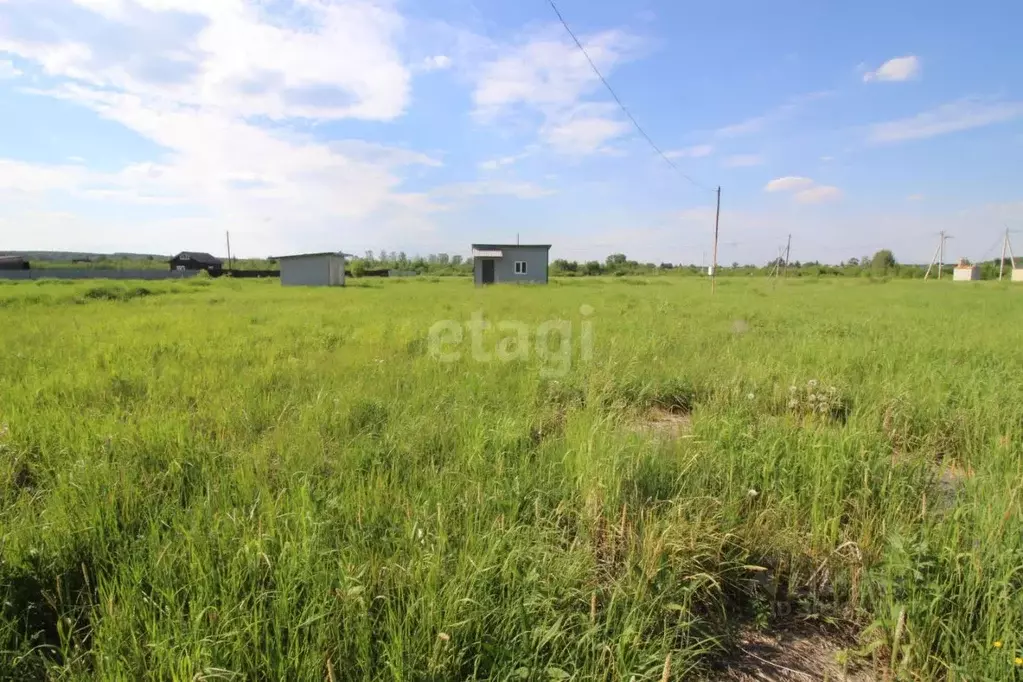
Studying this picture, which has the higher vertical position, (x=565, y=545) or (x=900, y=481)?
(x=900, y=481)

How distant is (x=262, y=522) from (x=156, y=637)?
647 mm

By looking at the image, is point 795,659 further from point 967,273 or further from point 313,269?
point 967,273

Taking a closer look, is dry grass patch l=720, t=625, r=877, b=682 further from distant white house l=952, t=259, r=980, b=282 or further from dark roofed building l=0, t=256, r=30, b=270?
distant white house l=952, t=259, r=980, b=282

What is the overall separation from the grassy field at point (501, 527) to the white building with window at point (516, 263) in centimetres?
2806

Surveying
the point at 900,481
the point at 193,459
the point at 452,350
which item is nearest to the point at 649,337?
the point at 452,350

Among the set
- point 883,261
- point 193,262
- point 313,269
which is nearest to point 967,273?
point 883,261

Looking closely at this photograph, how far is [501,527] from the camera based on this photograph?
2156mm

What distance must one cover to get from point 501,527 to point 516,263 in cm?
3098

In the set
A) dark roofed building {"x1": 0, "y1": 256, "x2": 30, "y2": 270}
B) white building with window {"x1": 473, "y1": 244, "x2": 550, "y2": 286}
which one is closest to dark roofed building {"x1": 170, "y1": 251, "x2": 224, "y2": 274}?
dark roofed building {"x1": 0, "y1": 256, "x2": 30, "y2": 270}

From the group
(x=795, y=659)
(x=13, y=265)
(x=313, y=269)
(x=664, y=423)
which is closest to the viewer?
(x=795, y=659)

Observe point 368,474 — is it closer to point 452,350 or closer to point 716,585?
point 716,585

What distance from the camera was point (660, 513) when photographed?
2.40m

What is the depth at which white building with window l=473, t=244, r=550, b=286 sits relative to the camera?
106 ft

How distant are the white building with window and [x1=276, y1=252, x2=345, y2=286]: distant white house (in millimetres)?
9066
